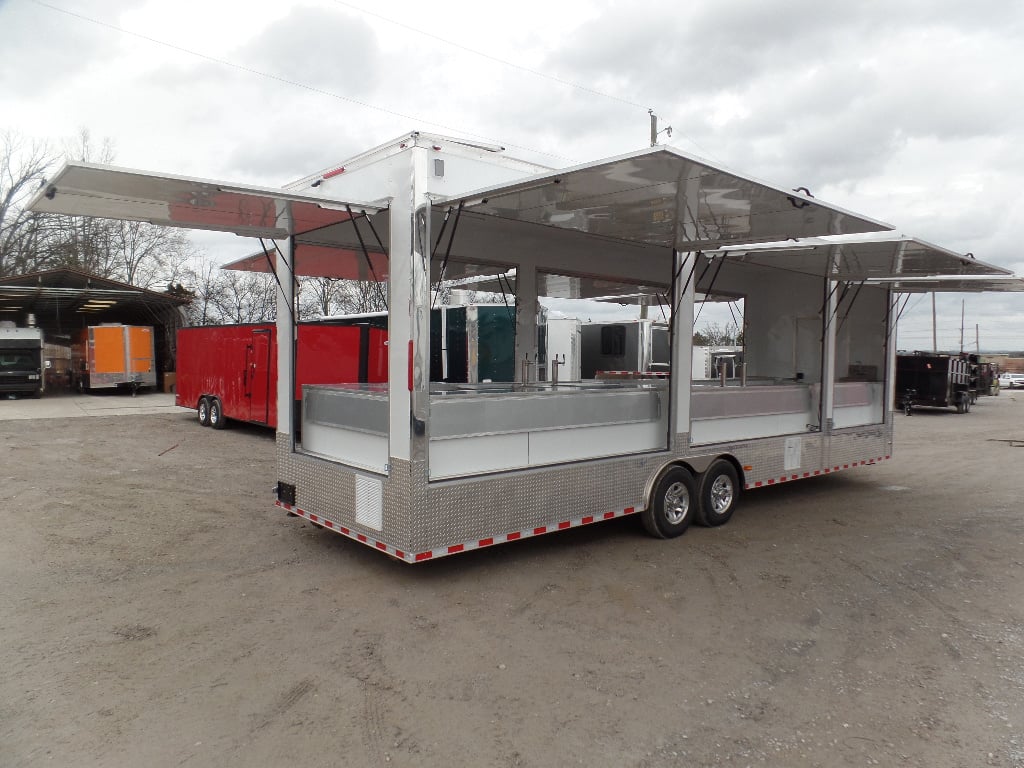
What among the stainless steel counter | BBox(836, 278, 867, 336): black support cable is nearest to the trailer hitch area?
the stainless steel counter

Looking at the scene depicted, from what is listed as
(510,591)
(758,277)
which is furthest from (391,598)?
(758,277)

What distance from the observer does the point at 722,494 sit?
22.7ft

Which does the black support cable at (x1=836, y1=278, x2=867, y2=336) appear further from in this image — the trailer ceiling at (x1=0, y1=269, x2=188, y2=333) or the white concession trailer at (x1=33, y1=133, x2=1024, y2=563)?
the trailer ceiling at (x1=0, y1=269, x2=188, y2=333)

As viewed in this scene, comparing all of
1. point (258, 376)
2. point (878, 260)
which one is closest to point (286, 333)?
point (878, 260)

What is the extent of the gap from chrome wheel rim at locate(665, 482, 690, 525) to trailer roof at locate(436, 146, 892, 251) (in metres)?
2.19

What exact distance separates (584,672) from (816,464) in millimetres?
5321

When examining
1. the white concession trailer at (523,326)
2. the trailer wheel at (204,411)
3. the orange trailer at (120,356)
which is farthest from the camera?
the orange trailer at (120,356)

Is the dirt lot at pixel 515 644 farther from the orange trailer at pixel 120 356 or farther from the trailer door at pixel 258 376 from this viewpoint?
the orange trailer at pixel 120 356

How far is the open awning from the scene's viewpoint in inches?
154

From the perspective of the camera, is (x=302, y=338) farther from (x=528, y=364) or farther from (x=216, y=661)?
(x=216, y=661)

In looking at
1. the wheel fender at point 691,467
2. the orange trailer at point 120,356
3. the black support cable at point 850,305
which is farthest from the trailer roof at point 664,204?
the orange trailer at point 120,356

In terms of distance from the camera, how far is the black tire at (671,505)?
617cm

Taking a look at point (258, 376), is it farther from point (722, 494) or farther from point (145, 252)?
point (145, 252)

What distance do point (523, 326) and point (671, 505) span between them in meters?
2.70
